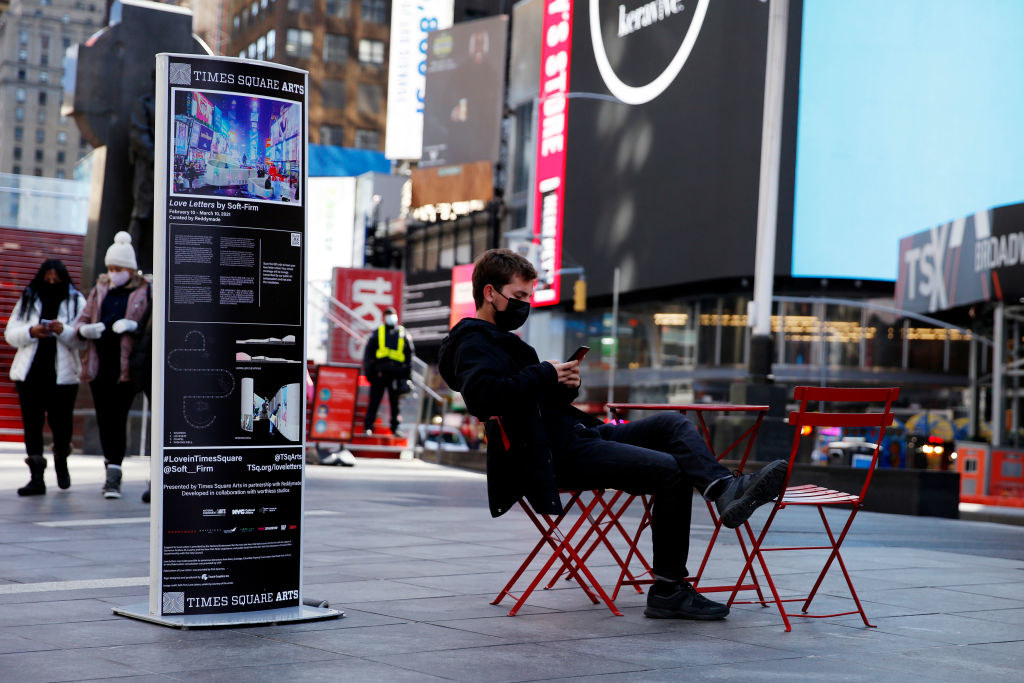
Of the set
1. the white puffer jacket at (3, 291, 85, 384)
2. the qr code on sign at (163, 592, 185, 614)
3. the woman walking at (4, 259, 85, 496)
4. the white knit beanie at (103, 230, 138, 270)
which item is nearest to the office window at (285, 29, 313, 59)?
the woman walking at (4, 259, 85, 496)

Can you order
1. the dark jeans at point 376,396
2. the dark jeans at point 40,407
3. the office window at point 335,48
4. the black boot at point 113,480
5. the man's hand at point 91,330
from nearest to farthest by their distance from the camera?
the man's hand at point 91,330
the dark jeans at point 40,407
the black boot at point 113,480
the dark jeans at point 376,396
the office window at point 335,48

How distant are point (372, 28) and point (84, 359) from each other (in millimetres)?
80122

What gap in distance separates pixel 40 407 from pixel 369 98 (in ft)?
259

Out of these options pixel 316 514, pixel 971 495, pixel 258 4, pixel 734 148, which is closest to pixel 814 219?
pixel 734 148

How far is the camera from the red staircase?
22.1 metres

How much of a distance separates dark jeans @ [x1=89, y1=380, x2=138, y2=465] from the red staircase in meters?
11.1

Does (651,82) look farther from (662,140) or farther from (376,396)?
(376,396)

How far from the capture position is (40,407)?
11352 millimetres

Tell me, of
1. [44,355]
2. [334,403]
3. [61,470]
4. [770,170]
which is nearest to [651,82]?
[770,170]

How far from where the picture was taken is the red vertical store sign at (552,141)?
163 ft

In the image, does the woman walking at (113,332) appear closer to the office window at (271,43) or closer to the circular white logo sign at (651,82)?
the circular white logo sign at (651,82)

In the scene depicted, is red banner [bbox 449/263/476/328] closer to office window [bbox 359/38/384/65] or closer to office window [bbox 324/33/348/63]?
office window [bbox 324/33/348/63]

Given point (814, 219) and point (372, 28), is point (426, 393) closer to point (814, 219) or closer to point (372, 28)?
point (814, 219)

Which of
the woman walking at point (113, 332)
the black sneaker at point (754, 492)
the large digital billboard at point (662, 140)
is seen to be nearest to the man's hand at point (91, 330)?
the woman walking at point (113, 332)
